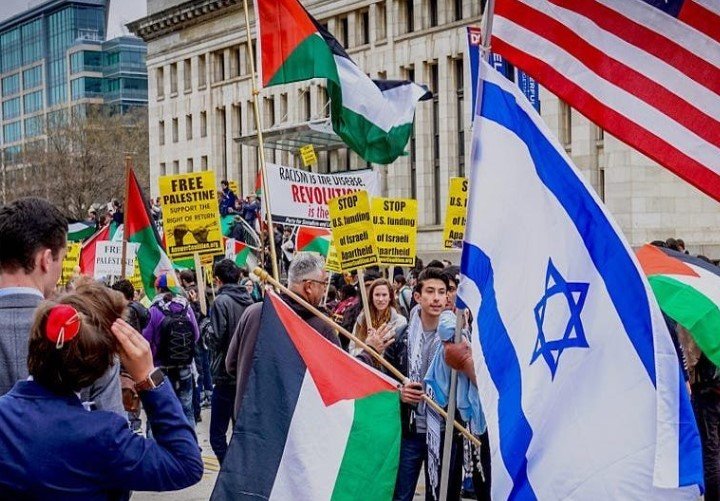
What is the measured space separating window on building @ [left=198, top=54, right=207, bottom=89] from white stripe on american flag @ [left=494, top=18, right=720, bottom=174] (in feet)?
179

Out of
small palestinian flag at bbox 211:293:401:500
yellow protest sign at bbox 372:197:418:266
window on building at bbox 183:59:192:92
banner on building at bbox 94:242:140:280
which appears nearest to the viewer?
small palestinian flag at bbox 211:293:401:500

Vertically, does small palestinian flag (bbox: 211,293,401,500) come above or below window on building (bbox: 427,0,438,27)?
below

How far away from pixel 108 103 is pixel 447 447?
108m

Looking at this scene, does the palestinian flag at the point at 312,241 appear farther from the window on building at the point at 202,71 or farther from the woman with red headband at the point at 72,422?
the window on building at the point at 202,71

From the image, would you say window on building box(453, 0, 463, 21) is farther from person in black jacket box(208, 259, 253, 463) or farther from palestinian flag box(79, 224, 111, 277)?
person in black jacket box(208, 259, 253, 463)

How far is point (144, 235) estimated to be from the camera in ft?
43.0

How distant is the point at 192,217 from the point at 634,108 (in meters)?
10.9

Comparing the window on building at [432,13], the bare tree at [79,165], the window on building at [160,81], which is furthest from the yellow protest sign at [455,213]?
the window on building at [160,81]

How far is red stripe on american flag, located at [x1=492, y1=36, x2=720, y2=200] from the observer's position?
206 inches

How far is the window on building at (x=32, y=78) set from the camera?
123 metres

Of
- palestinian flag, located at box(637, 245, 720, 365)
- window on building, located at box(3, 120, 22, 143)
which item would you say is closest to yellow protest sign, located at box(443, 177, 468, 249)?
palestinian flag, located at box(637, 245, 720, 365)

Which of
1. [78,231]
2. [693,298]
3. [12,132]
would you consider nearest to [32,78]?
[12,132]

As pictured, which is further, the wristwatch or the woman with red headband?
the wristwatch

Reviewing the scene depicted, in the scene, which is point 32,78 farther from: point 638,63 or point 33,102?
point 638,63
